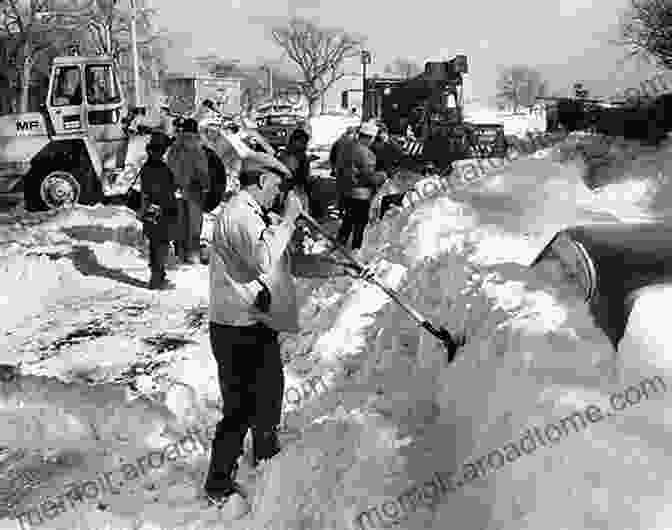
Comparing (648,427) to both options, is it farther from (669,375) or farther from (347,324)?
(347,324)

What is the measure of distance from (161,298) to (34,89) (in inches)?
1217

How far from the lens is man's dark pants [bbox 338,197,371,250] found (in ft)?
24.9

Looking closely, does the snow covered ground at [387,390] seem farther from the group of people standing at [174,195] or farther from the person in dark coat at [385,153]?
the person in dark coat at [385,153]

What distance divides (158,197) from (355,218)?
227 cm

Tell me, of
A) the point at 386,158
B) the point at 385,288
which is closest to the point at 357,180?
the point at 385,288

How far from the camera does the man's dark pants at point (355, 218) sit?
7602 mm

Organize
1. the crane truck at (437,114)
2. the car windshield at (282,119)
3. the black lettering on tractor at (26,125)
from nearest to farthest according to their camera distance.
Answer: the black lettering on tractor at (26,125), the crane truck at (437,114), the car windshield at (282,119)

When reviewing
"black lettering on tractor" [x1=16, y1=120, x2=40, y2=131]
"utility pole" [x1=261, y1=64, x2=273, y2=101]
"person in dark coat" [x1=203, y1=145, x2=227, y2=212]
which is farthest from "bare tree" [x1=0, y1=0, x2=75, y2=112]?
"utility pole" [x1=261, y1=64, x2=273, y2=101]

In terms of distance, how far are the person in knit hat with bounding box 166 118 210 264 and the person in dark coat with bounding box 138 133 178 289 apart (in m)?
0.38

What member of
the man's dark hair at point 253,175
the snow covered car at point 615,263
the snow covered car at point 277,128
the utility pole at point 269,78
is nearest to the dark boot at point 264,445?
the man's dark hair at point 253,175

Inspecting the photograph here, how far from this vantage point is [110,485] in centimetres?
380

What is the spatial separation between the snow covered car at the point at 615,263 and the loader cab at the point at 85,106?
10100mm

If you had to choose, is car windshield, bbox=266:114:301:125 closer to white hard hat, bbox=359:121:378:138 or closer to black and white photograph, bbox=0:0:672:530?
black and white photograph, bbox=0:0:672:530

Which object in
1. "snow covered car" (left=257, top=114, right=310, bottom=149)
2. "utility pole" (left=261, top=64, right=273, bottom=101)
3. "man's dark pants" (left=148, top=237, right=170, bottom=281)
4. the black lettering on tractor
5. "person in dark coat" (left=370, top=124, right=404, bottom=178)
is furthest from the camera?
"utility pole" (left=261, top=64, right=273, bottom=101)
